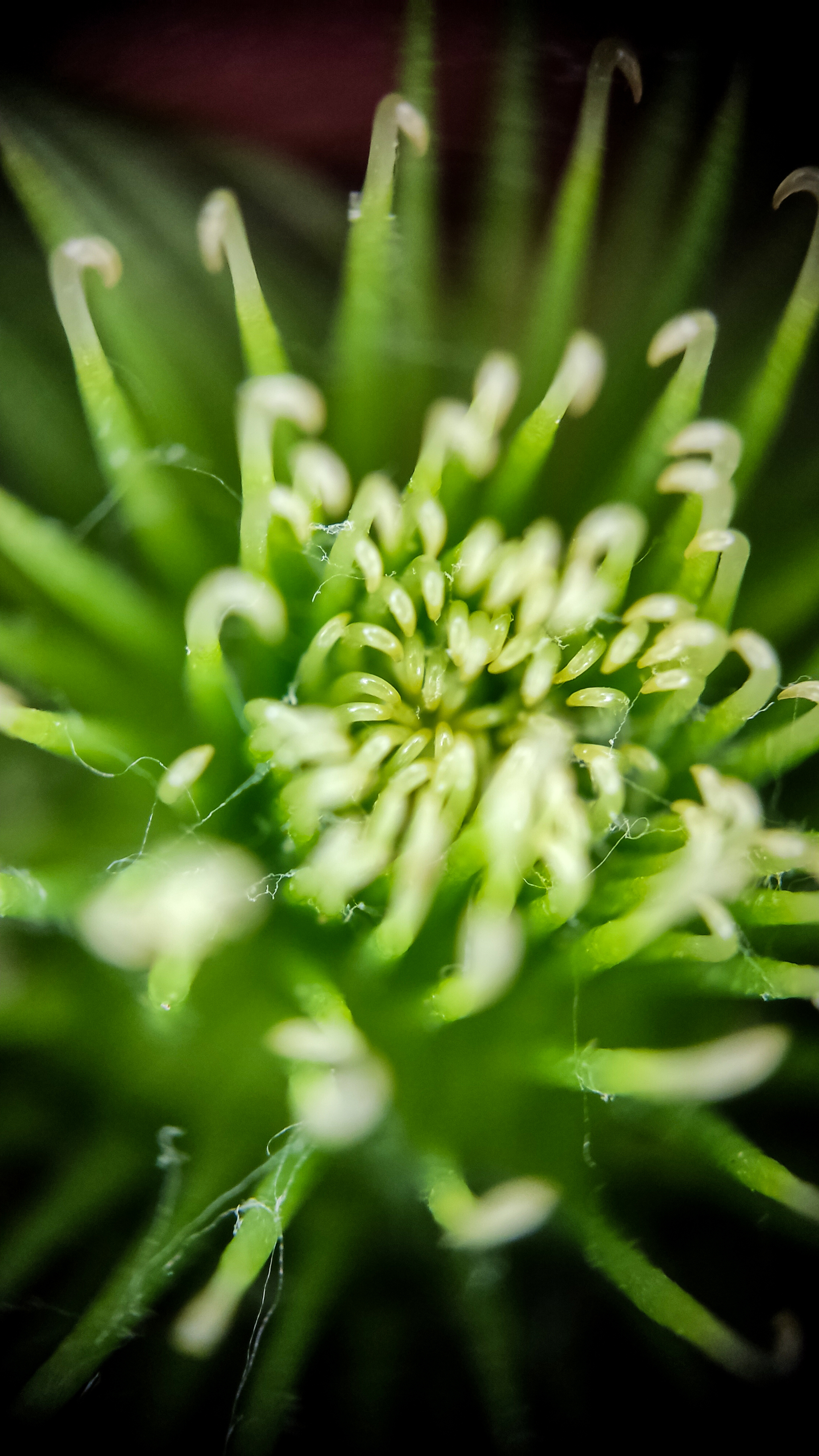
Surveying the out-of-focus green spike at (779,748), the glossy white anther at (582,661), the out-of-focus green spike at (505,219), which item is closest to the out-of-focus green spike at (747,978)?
the out-of-focus green spike at (779,748)

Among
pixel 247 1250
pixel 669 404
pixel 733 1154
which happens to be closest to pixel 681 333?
pixel 669 404

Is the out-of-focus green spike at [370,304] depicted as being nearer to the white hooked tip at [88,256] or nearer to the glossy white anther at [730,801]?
the white hooked tip at [88,256]

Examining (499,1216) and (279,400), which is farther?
(279,400)

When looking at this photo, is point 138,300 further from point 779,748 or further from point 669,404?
point 779,748

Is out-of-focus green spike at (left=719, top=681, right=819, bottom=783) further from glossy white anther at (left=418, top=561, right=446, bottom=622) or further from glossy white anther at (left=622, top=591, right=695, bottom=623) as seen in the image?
glossy white anther at (left=418, top=561, right=446, bottom=622)

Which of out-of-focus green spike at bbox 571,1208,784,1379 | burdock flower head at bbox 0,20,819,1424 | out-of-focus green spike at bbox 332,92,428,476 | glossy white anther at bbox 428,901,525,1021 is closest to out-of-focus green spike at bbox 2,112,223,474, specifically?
burdock flower head at bbox 0,20,819,1424

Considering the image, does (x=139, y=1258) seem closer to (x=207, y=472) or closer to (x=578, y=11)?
(x=207, y=472)
